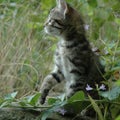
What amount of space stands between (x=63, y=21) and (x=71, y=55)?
0.22 m

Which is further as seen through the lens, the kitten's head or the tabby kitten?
the kitten's head

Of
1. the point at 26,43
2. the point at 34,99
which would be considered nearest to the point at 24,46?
the point at 26,43

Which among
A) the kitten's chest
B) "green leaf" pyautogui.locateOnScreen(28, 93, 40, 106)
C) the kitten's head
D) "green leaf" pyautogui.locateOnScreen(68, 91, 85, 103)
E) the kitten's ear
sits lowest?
"green leaf" pyautogui.locateOnScreen(68, 91, 85, 103)

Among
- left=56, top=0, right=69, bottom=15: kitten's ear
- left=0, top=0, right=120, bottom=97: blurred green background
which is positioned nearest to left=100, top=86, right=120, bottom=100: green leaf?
left=56, top=0, right=69, bottom=15: kitten's ear

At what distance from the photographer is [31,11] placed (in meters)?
3.65

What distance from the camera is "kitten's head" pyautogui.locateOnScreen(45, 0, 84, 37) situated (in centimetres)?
254

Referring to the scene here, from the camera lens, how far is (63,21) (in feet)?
8.36

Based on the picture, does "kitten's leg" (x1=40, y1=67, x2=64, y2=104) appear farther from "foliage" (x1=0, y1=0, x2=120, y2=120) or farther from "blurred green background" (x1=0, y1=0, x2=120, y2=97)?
"blurred green background" (x1=0, y1=0, x2=120, y2=97)

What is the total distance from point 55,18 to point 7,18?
1218 millimetres

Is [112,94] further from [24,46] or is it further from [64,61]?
[24,46]

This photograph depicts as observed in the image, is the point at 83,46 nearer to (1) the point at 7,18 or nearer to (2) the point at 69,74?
(2) the point at 69,74

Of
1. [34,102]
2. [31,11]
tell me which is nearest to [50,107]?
[34,102]

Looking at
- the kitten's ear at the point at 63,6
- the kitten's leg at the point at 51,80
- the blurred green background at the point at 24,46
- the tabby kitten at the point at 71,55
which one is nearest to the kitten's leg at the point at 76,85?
the tabby kitten at the point at 71,55

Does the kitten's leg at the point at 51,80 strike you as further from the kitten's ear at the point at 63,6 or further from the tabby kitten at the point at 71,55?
the kitten's ear at the point at 63,6
